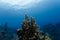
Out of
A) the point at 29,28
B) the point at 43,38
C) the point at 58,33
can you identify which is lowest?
the point at 58,33

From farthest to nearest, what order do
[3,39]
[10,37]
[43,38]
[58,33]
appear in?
[58,33] < [10,37] < [3,39] < [43,38]

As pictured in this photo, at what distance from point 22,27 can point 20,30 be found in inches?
12.0

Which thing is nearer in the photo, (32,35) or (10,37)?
(32,35)

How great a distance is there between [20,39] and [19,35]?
357mm

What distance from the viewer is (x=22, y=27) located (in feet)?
41.5

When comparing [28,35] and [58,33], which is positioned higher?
[28,35]

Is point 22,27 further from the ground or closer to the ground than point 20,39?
further from the ground

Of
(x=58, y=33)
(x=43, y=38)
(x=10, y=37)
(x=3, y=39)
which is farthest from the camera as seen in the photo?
(x=58, y=33)

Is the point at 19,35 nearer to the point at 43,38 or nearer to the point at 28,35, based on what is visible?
the point at 28,35

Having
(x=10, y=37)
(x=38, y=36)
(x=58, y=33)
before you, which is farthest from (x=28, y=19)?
(x=58, y=33)

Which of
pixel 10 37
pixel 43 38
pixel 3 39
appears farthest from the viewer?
pixel 10 37

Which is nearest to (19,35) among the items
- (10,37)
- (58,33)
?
(10,37)

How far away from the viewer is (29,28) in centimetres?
1247

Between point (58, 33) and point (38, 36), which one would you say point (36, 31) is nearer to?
point (38, 36)
